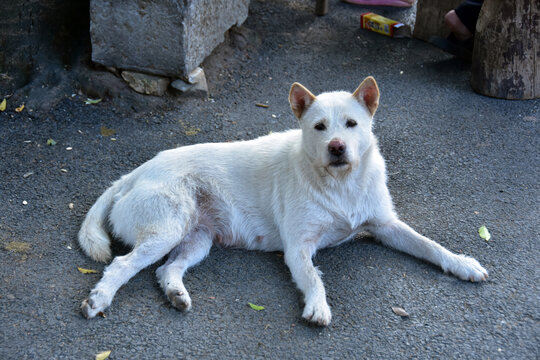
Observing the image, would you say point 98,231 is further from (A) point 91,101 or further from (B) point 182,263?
(A) point 91,101

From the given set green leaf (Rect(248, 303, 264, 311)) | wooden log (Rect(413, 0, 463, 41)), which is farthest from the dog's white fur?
wooden log (Rect(413, 0, 463, 41))

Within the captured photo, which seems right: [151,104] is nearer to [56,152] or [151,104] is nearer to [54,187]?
[56,152]

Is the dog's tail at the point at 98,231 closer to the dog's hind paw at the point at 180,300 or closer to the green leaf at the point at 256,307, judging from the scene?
the dog's hind paw at the point at 180,300

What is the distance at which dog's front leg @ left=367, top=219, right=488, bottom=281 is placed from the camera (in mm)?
4137

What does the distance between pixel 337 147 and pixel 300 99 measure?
0.57 meters

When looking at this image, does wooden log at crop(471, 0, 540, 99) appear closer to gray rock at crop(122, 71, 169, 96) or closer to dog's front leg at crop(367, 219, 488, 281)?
dog's front leg at crop(367, 219, 488, 281)

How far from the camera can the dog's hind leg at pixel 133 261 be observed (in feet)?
12.5

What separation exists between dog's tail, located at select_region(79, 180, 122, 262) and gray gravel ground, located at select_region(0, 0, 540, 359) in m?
0.09

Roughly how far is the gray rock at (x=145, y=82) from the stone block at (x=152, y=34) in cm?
7

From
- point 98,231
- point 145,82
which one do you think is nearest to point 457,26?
point 145,82

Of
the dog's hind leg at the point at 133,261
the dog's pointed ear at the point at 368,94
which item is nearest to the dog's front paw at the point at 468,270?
the dog's pointed ear at the point at 368,94

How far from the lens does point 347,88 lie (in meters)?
7.25

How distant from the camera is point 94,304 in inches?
149

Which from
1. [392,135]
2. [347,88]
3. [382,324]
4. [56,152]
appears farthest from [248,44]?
[382,324]
